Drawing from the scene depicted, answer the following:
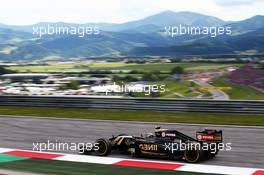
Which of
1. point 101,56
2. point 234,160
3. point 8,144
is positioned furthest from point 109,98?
point 101,56

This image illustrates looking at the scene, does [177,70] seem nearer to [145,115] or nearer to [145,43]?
[145,43]

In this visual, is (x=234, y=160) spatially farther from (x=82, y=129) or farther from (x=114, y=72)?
(x=114, y=72)

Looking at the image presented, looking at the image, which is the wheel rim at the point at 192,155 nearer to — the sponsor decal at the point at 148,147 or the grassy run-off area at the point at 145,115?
the sponsor decal at the point at 148,147

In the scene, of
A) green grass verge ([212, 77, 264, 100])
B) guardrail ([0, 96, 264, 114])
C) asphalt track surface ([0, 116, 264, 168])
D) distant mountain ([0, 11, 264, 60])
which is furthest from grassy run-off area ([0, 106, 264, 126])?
distant mountain ([0, 11, 264, 60])

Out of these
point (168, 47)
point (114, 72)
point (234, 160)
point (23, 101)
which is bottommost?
point (234, 160)

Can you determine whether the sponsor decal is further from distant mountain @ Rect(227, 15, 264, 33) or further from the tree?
distant mountain @ Rect(227, 15, 264, 33)

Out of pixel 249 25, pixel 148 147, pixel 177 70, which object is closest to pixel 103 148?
pixel 148 147

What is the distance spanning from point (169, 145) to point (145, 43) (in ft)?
90.1

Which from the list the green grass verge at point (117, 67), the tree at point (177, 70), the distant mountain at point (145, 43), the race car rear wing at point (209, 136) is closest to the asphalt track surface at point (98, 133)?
the race car rear wing at point (209, 136)

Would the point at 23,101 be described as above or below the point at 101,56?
below

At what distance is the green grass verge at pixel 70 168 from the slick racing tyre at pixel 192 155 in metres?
1.03

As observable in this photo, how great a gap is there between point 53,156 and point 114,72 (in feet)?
68.9

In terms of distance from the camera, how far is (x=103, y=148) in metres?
11.1

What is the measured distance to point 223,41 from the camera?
33.6 metres
